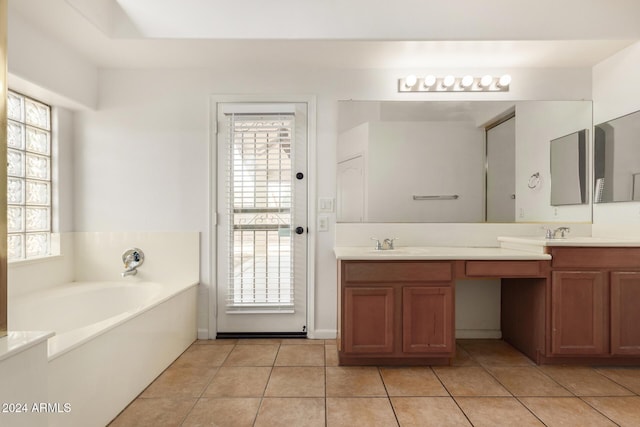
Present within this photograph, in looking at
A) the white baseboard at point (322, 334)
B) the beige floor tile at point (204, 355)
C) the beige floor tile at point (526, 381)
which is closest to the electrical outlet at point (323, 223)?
the white baseboard at point (322, 334)

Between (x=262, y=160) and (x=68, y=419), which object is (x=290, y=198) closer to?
(x=262, y=160)

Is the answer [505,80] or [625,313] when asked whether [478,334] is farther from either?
[505,80]

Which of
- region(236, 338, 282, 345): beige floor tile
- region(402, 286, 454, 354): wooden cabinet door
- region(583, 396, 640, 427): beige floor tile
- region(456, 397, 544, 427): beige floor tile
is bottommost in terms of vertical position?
region(236, 338, 282, 345): beige floor tile

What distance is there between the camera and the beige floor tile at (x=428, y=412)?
5.65ft

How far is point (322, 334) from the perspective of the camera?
113 inches

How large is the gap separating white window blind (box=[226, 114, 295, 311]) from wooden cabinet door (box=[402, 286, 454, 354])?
3.25 feet

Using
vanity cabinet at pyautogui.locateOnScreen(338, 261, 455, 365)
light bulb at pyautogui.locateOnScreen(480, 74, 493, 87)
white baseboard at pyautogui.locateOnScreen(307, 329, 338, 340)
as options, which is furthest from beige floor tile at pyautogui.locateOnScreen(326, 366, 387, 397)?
light bulb at pyautogui.locateOnScreen(480, 74, 493, 87)

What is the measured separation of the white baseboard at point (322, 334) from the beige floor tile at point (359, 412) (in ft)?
3.01

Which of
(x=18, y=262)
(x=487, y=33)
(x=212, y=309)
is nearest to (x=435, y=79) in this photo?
(x=487, y=33)

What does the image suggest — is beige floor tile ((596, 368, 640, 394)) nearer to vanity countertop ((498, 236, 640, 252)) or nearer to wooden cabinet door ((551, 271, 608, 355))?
wooden cabinet door ((551, 271, 608, 355))

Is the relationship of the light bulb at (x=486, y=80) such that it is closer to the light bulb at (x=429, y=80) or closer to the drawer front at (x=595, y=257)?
the light bulb at (x=429, y=80)

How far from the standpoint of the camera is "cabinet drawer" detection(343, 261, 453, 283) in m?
2.30

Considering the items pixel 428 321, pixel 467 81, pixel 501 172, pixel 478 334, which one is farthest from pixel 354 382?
pixel 467 81

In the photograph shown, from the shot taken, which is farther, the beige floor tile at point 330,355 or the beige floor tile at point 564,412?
the beige floor tile at point 330,355
